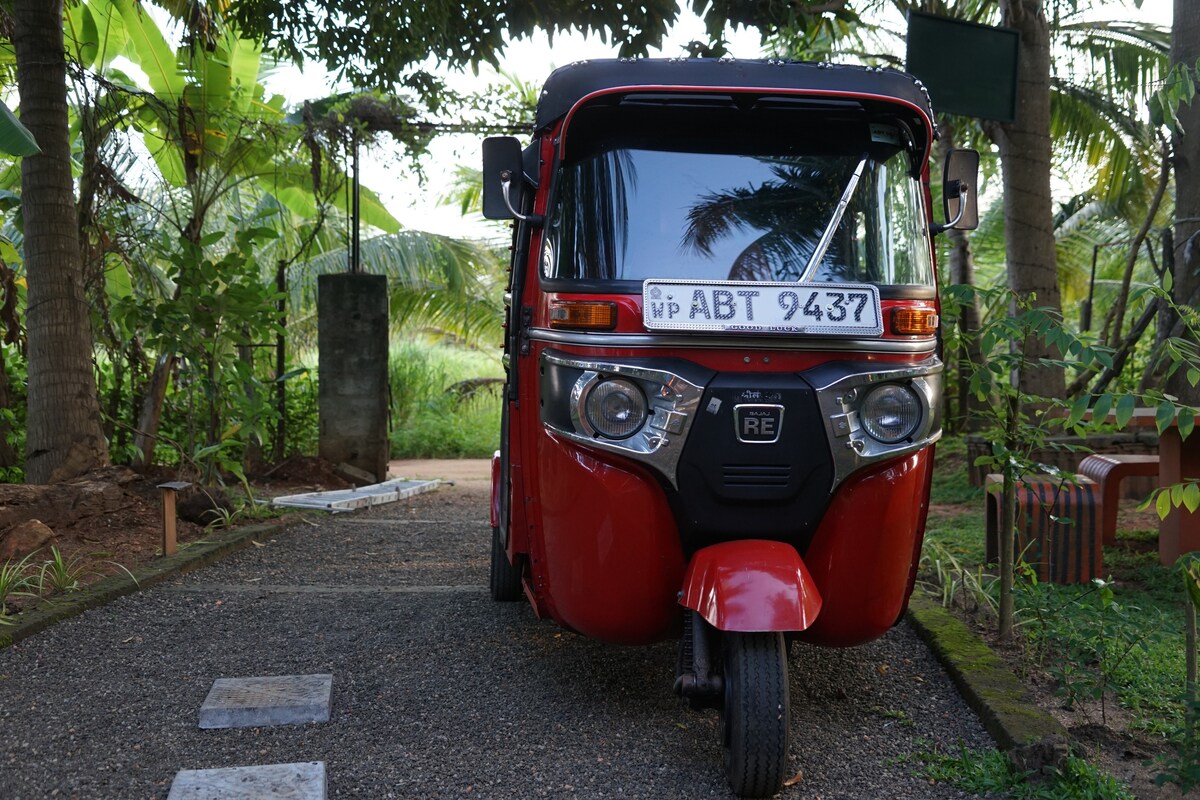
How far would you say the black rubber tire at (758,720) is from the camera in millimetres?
3258

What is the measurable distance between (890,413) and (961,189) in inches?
43.5

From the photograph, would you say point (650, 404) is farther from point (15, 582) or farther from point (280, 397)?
point (280, 397)

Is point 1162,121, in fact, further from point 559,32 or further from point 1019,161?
point 559,32

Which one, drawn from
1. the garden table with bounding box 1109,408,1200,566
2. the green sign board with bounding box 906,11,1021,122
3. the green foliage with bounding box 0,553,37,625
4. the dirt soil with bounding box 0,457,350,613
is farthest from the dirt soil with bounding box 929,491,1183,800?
the dirt soil with bounding box 0,457,350,613

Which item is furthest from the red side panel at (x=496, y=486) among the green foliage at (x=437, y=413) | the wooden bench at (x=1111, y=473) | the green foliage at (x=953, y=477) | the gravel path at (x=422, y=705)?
the green foliage at (x=437, y=413)

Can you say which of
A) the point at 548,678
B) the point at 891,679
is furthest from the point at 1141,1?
the point at 548,678

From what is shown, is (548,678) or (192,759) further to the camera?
(548,678)

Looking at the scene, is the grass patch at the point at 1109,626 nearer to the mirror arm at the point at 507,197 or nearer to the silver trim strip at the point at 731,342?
the silver trim strip at the point at 731,342

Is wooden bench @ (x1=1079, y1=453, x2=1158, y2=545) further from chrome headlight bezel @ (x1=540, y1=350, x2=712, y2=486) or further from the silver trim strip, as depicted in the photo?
chrome headlight bezel @ (x1=540, y1=350, x2=712, y2=486)

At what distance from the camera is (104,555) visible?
21.2 ft

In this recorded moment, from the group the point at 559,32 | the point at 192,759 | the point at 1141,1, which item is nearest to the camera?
the point at 192,759

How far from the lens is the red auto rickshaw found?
3.46 metres

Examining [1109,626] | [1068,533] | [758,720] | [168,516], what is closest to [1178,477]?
[1068,533]

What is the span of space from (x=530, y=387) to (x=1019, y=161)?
561 centimetres
